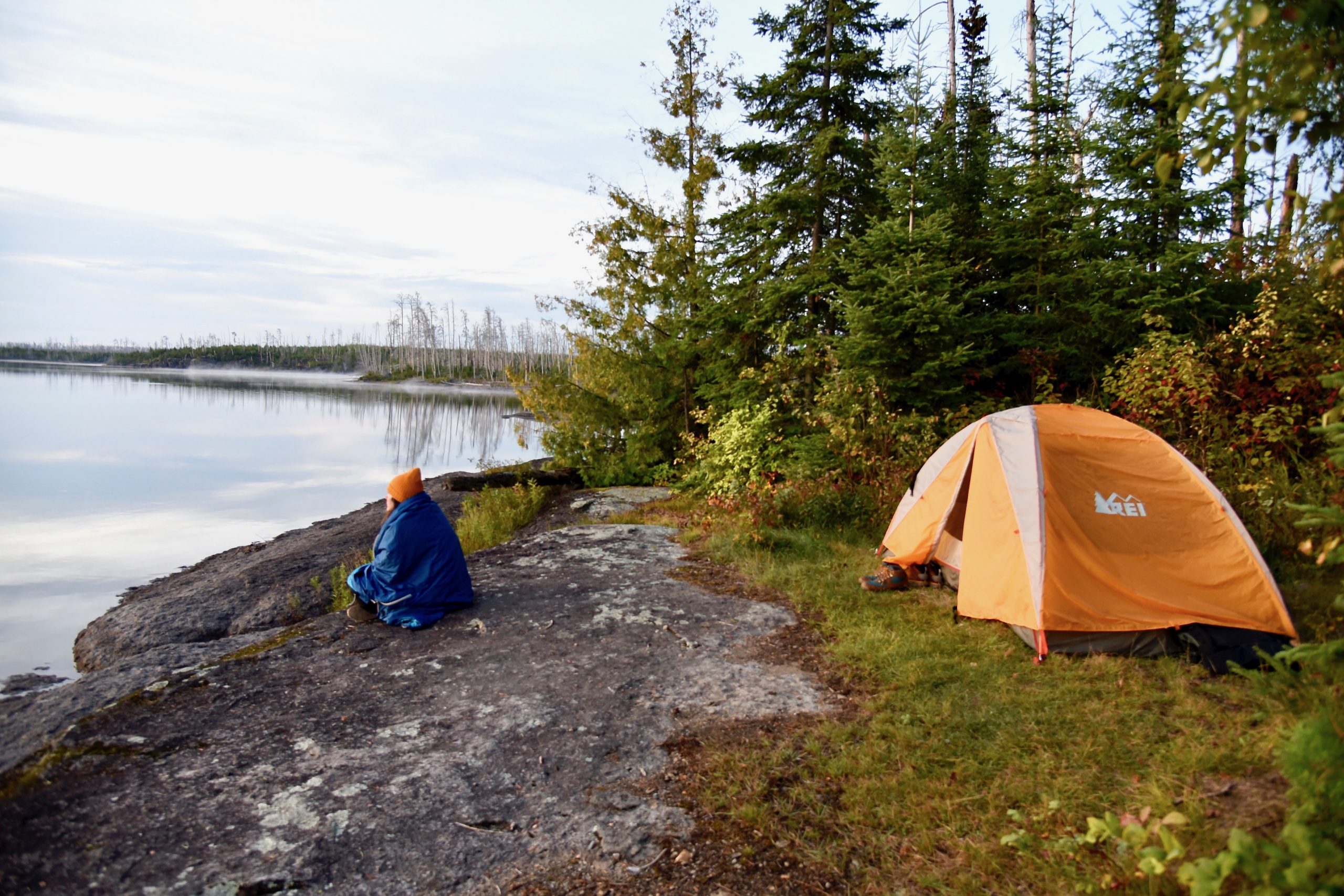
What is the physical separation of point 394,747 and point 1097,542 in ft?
17.3

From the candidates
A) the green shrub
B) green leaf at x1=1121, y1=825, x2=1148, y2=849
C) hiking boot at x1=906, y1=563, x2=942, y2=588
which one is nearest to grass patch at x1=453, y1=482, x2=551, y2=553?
the green shrub

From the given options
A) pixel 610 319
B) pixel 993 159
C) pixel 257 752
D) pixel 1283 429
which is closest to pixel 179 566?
pixel 610 319

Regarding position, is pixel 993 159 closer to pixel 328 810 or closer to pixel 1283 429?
pixel 1283 429

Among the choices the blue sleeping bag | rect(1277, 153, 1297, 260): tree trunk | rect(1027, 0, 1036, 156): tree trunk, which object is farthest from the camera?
rect(1027, 0, 1036, 156): tree trunk

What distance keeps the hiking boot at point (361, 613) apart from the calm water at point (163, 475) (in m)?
4.04

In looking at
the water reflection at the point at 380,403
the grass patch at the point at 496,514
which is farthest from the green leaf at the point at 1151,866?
the water reflection at the point at 380,403

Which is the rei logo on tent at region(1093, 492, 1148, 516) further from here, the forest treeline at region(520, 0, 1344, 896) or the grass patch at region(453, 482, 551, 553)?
the grass patch at region(453, 482, 551, 553)

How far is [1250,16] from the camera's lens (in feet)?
5.32

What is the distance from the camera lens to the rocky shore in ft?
10.6

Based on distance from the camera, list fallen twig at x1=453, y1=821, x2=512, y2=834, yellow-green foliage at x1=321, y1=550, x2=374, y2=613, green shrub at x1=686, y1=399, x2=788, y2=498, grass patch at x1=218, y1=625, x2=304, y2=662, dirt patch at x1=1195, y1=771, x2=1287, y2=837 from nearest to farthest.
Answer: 1. dirt patch at x1=1195, y1=771, x2=1287, y2=837
2. fallen twig at x1=453, y1=821, x2=512, y2=834
3. grass patch at x1=218, y1=625, x2=304, y2=662
4. yellow-green foliage at x1=321, y1=550, x2=374, y2=613
5. green shrub at x1=686, y1=399, x2=788, y2=498

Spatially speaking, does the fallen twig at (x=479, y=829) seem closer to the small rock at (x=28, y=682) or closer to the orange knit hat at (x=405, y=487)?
the orange knit hat at (x=405, y=487)

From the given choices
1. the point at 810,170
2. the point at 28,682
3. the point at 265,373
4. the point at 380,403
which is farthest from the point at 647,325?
the point at 265,373

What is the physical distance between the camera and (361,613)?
629cm

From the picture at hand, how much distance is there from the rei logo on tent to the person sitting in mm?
5572
